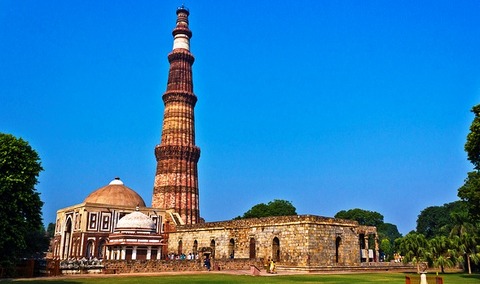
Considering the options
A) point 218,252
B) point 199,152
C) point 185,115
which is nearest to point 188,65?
point 185,115

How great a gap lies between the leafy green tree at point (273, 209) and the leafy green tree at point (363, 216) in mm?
12455

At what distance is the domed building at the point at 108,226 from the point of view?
3120cm

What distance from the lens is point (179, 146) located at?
4869 cm

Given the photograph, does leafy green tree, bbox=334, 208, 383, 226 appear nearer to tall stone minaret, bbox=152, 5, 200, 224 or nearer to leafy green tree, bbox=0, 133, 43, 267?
tall stone minaret, bbox=152, 5, 200, 224

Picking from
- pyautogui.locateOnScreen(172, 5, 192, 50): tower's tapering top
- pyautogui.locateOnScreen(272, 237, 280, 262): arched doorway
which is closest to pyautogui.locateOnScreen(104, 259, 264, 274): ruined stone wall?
pyautogui.locateOnScreen(272, 237, 280, 262): arched doorway

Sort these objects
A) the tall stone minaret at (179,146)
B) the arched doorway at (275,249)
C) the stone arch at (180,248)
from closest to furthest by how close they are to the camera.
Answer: the arched doorway at (275,249) < the stone arch at (180,248) < the tall stone minaret at (179,146)

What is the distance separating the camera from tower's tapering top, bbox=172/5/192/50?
52688 mm

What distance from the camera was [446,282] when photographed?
62.7 feet

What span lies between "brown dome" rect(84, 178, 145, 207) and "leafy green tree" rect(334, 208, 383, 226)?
3774 centimetres

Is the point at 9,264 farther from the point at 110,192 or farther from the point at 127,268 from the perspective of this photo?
the point at 110,192

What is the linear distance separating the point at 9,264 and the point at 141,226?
11.4 m

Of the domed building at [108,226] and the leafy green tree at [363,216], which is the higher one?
the leafy green tree at [363,216]

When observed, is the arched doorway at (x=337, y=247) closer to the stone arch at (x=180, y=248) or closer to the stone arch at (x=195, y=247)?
the stone arch at (x=195, y=247)

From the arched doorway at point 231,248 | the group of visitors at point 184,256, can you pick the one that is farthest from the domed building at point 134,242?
the arched doorway at point 231,248
